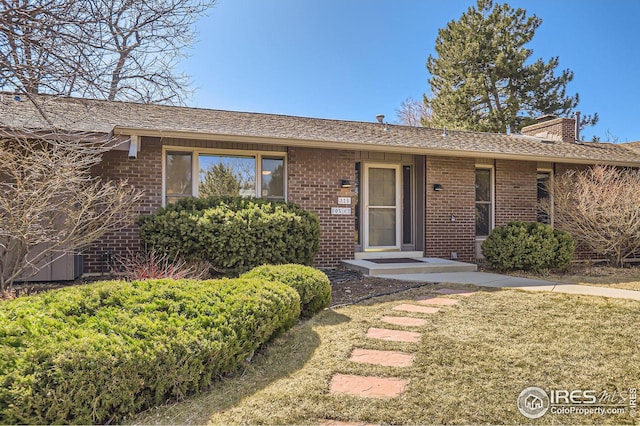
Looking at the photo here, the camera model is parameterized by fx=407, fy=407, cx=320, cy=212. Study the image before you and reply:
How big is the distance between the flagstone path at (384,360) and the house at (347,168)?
4043mm

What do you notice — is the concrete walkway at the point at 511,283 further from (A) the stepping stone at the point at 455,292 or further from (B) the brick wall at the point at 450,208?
(B) the brick wall at the point at 450,208

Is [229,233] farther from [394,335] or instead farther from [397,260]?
[397,260]

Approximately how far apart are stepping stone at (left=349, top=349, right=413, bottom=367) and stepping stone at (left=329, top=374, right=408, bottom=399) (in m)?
0.30

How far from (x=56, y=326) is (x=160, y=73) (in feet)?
16.2

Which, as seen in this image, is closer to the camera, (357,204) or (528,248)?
(528,248)

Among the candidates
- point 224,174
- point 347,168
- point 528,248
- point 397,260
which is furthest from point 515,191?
point 224,174

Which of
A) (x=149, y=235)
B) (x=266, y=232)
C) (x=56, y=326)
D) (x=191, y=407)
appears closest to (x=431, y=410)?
(x=191, y=407)

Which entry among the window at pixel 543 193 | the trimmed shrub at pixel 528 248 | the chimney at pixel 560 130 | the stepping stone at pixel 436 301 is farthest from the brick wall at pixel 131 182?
the chimney at pixel 560 130

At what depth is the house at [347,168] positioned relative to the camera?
296 inches

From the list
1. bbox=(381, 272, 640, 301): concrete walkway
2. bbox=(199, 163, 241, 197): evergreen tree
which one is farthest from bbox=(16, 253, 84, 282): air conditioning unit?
bbox=(381, 272, 640, 301): concrete walkway

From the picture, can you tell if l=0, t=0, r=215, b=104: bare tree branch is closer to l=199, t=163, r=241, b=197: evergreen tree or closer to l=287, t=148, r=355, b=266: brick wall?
l=199, t=163, r=241, b=197: evergreen tree

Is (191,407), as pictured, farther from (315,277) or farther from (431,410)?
(315,277)

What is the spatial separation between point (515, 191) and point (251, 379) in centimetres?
909

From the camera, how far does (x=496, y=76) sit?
21422 millimetres
